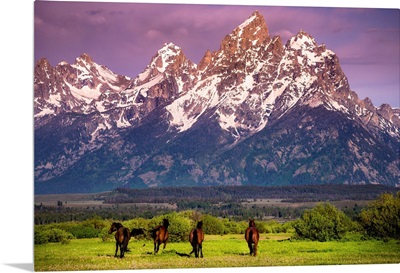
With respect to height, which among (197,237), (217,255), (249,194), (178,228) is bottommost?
(217,255)

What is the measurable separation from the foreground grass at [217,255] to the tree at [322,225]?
3.03ft

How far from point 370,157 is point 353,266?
150660 millimetres

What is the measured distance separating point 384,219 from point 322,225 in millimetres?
2941

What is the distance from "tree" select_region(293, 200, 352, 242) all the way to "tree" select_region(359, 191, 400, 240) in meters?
1.33

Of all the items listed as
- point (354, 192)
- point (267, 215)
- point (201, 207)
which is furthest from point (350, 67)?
point (354, 192)

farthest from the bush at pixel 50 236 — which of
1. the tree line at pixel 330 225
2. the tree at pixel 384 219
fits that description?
the tree at pixel 384 219

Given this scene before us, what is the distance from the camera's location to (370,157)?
185625mm

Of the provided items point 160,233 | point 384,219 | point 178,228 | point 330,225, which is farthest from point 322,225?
point 160,233

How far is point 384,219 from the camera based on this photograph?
142 ft

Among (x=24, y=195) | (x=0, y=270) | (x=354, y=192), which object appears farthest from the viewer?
(x=354, y=192)

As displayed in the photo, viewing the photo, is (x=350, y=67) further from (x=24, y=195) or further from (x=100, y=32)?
(x=24, y=195)

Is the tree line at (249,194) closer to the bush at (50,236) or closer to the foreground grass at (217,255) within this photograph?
the bush at (50,236)

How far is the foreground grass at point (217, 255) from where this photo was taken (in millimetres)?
36125

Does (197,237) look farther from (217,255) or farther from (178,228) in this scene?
(178,228)
